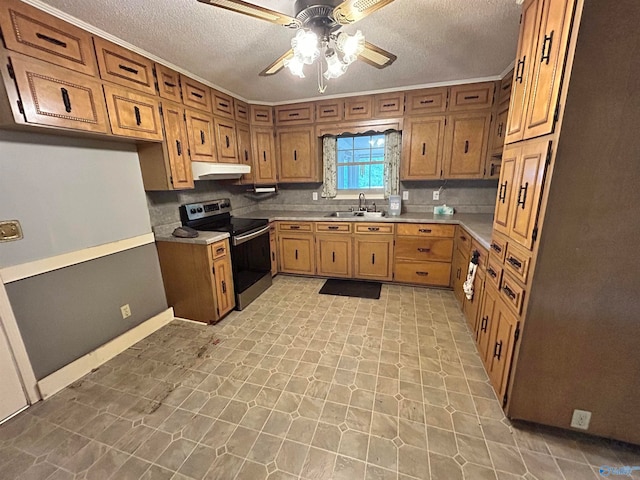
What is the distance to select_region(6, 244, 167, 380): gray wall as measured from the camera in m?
1.74

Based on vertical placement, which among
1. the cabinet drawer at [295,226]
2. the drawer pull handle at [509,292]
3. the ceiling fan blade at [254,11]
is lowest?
the drawer pull handle at [509,292]

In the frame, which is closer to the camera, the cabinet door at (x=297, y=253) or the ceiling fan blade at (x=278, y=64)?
the ceiling fan blade at (x=278, y=64)

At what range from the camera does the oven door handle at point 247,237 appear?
272 cm

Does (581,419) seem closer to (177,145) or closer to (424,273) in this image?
(424,273)

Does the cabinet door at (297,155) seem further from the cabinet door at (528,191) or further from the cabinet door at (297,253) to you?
the cabinet door at (528,191)

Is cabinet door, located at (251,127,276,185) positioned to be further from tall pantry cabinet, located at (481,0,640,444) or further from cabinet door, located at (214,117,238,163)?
tall pantry cabinet, located at (481,0,640,444)

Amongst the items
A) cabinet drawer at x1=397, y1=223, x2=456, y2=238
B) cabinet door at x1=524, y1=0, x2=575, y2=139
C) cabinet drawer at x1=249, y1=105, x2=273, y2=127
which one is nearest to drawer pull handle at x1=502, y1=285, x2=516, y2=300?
cabinet door at x1=524, y1=0, x2=575, y2=139

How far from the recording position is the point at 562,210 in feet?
3.93

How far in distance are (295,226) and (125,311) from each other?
2071mm

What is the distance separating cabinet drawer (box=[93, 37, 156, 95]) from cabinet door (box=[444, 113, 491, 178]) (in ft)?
10.2

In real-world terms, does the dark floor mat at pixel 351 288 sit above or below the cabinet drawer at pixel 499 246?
below

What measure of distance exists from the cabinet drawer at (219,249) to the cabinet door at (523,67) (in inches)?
97.9

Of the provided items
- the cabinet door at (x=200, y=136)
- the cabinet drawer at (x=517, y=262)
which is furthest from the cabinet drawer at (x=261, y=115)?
the cabinet drawer at (x=517, y=262)

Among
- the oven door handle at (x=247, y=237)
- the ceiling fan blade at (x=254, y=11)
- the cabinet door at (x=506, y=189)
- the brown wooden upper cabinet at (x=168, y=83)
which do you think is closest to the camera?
the ceiling fan blade at (x=254, y=11)
